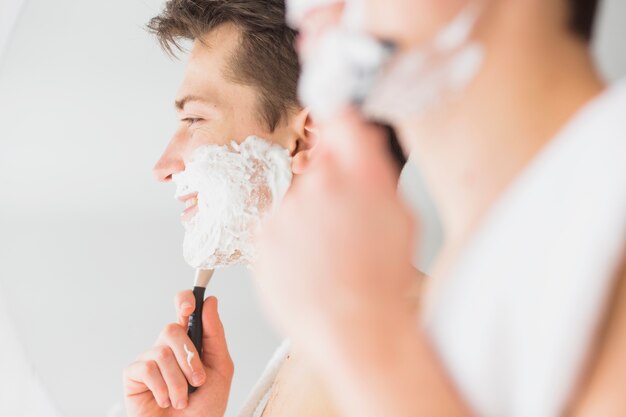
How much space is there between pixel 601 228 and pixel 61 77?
1.14m

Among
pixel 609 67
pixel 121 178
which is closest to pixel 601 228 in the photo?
pixel 609 67

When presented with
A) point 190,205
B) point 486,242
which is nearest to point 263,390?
point 190,205

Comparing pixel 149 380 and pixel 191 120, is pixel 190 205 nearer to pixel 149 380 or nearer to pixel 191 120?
pixel 191 120

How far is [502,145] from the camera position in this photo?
426 millimetres

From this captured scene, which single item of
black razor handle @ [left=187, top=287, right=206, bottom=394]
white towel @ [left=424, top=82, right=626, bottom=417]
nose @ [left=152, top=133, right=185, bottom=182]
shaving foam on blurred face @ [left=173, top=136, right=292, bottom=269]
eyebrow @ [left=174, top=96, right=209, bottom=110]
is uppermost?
eyebrow @ [left=174, top=96, right=209, bottom=110]

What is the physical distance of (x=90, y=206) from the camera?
1.36 metres

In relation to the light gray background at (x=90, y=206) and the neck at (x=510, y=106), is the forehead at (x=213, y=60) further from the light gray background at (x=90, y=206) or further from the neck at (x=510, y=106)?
the neck at (x=510, y=106)

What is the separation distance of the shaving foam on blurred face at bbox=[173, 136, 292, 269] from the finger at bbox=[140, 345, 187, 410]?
13 cm

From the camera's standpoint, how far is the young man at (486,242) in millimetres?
394

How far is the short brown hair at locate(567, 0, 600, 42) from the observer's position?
1.40 ft

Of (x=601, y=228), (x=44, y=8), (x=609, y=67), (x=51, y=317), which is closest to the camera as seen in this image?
(x=601, y=228)

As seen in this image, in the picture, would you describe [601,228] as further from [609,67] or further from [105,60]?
[105,60]

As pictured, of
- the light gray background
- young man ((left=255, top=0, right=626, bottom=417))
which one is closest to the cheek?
young man ((left=255, top=0, right=626, bottom=417))

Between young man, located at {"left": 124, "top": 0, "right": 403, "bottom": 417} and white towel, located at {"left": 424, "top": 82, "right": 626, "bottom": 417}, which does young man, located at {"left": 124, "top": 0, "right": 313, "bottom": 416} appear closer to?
young man, located at {"left": 124, "top": 0, "right": 403, "bottom": 417}
